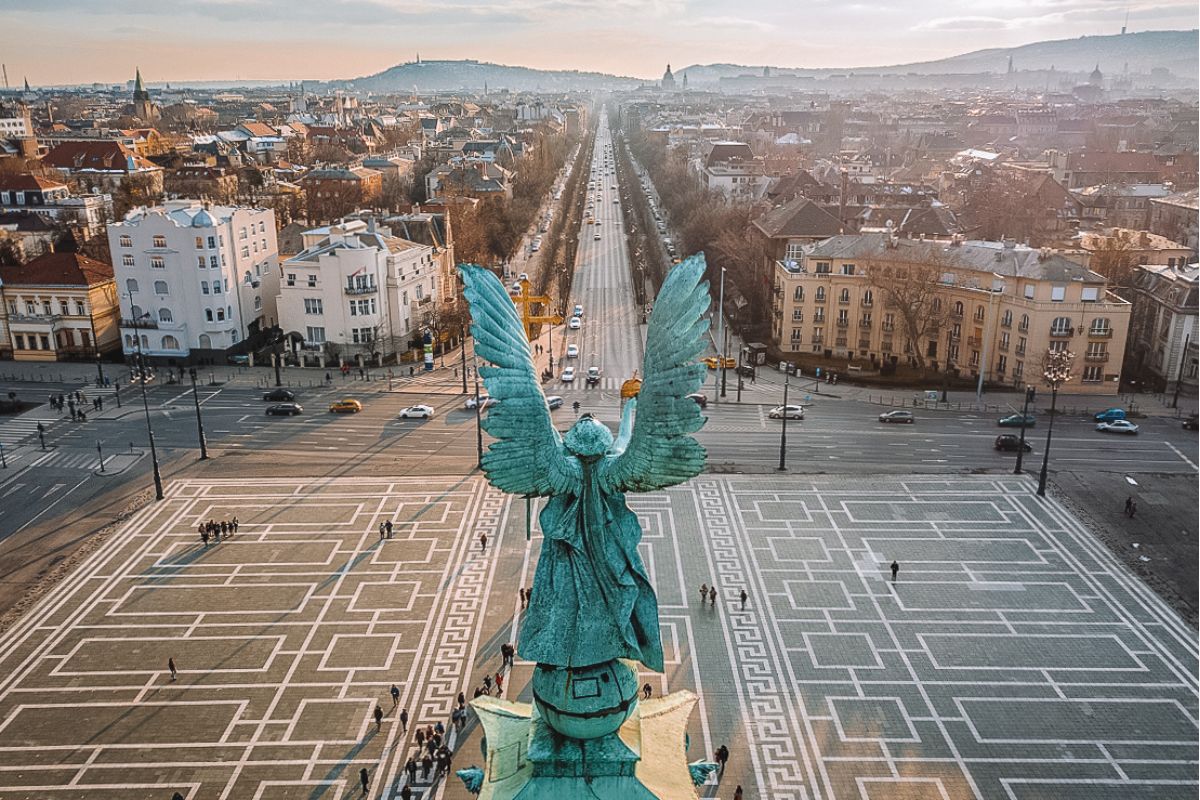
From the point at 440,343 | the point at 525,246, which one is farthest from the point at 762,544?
the point at 525,246

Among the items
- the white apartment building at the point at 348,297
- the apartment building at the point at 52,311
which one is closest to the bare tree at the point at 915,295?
the white apartment building at the point at 348,297

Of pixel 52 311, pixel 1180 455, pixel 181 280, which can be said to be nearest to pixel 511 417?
pixel 1180 455

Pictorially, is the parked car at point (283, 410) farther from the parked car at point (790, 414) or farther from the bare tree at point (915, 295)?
the bare tree at point (915, 295)

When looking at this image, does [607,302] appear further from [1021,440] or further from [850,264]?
[1021,440]

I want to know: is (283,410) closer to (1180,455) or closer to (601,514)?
(601,514)

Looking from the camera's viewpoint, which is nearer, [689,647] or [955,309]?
[689,647]

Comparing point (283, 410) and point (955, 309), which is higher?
point (955, 309)
